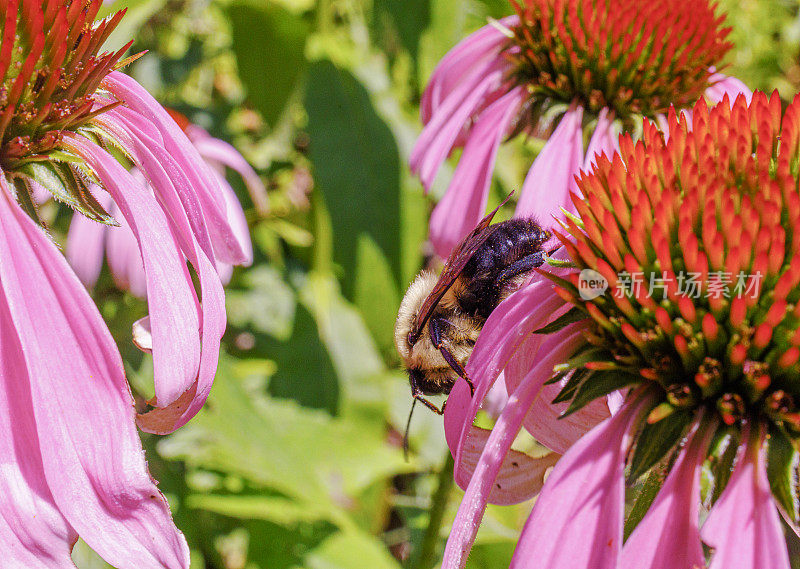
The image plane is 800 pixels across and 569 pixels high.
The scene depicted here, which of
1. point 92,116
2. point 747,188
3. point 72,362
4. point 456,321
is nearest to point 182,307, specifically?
point 72,362

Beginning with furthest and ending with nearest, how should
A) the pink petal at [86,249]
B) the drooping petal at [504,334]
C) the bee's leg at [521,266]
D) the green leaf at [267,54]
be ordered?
the green leaf at [267,54]
the pink petal at [86,249]
the bee's leg at [521,266]
the drooping petal at [504,334]

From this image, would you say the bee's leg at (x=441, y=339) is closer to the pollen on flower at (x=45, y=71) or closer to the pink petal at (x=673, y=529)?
the pink petal at (x=673, y=529)

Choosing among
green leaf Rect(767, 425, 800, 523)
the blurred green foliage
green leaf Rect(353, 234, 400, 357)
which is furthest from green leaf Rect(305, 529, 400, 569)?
green leaf Rect(767, 425, 800, 523)

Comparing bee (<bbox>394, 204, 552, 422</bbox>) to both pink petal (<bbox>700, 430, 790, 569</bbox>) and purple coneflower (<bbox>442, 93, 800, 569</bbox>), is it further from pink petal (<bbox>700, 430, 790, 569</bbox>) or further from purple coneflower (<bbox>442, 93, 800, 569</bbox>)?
pink petal (<bbox>700, 430, 790, 569</bbox>)

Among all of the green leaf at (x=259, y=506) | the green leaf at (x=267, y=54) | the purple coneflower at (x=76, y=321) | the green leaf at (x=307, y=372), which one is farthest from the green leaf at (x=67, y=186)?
the green leaf at (x=267, y=54)

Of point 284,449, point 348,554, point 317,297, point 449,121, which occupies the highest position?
point 449,121

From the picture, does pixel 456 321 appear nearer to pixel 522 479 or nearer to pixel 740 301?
pixel 522 479

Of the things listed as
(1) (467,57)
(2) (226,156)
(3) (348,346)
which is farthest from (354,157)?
(1) (467,57)

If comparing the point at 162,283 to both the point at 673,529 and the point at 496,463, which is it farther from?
the point at 673,529
